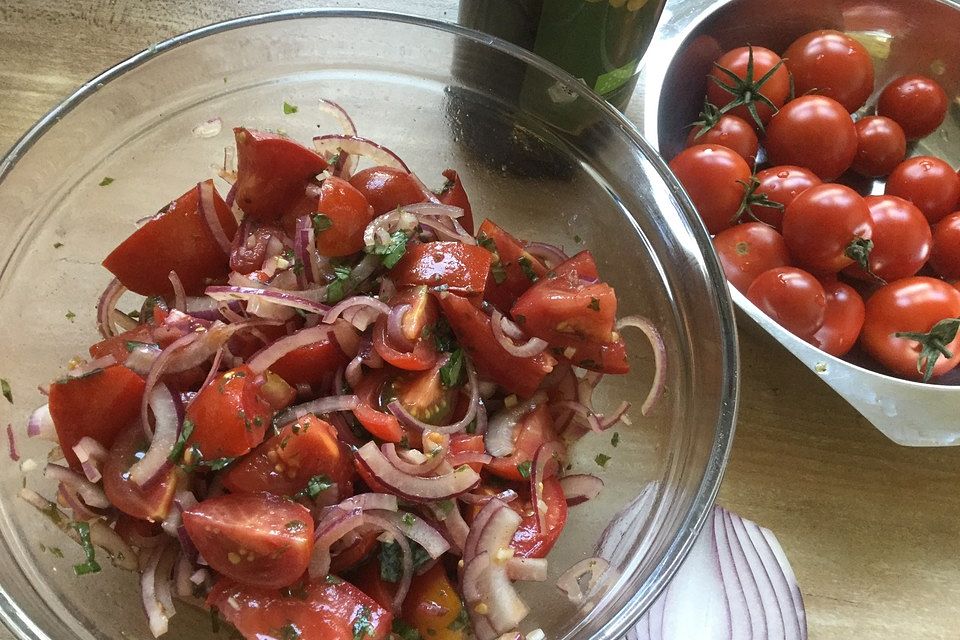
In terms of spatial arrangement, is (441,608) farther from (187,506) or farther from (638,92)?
(638,92)

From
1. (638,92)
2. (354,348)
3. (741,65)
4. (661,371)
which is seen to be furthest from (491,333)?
(741,65)

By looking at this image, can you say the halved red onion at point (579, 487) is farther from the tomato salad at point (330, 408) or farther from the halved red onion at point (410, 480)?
the halved red onion at point (410, 480)

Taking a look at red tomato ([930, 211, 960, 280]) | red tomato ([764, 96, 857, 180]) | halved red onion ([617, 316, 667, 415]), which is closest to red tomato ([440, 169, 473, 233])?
halved red onion ([617, 316, 667, 415])

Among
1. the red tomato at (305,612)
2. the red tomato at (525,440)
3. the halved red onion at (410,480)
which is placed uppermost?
the halved red onion at (410,480)

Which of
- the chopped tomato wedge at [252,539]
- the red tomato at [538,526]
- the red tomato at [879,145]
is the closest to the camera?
the chopped tomato wedge at [252,539]

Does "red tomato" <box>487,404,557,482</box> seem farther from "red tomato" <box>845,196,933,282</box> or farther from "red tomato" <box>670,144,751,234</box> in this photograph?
"red tomato" <box>845,196,933,282</box>

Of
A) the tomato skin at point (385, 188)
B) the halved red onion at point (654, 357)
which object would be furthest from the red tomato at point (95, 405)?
the halved red onion at point (654, 357)
